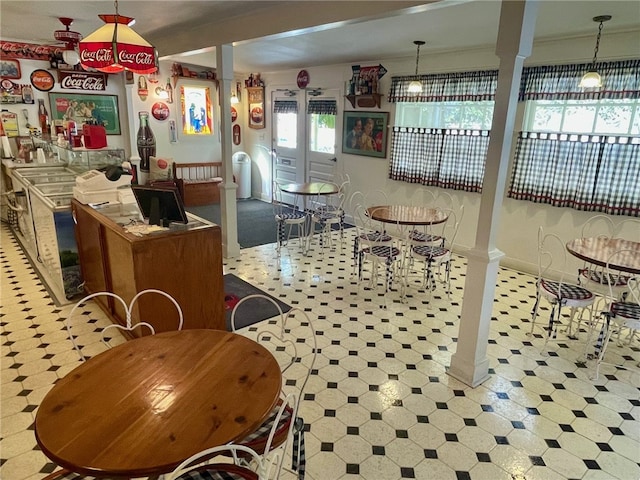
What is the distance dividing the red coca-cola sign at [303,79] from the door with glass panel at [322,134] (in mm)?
160

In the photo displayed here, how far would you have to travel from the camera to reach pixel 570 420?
2.55 metres

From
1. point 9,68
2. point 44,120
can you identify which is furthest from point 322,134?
point 9,68

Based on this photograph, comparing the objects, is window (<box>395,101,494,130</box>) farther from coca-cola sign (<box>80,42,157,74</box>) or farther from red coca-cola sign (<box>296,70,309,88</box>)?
coca-cola sign (<box>80,42,157,74</box>)

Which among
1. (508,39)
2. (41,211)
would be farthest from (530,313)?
(41,211)

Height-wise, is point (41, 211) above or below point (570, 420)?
above

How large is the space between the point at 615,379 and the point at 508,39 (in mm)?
2505

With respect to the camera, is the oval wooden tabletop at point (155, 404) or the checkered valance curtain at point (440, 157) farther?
the checkered valance curtain at point (440, 157)

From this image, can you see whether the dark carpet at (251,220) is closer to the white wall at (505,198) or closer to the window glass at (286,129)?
the window glass at (286,129)

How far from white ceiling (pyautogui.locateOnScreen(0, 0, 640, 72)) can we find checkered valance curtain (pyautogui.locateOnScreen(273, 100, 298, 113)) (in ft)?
5.74

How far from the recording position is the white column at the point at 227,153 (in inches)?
181

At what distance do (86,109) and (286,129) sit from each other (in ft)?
11.6

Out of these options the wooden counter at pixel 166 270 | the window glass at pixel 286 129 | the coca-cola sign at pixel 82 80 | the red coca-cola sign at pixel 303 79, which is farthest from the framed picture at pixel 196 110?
the wooden counter at pixel 166 270

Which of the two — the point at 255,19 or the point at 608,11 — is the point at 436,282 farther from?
the point at 255,19

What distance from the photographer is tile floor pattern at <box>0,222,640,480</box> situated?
7.25ft
